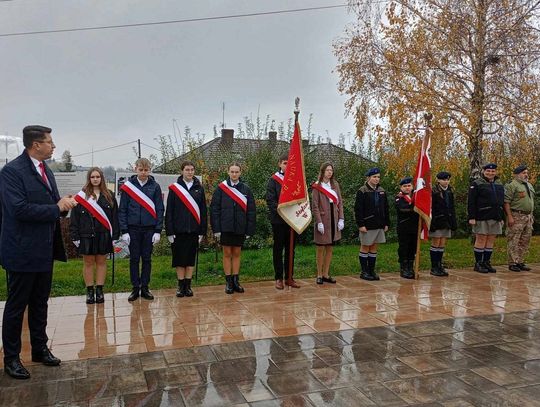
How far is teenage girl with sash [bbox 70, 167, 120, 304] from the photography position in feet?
20.4

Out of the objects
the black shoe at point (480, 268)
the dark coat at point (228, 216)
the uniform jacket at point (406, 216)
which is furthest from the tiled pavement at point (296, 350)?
the black shoe at point (480, 268)

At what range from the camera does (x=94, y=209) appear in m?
6.26

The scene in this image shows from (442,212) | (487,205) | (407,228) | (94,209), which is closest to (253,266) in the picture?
(407,228)

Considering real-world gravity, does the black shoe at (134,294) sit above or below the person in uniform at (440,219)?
below

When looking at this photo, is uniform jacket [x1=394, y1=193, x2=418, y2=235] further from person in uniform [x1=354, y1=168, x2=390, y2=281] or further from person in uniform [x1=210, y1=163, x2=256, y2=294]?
person in uniform [x1=210, y1=163, x2=256, y2=294]

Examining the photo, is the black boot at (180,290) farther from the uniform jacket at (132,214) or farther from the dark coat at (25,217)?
the dark coat at (25,217)

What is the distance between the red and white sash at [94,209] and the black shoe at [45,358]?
7.39 feet

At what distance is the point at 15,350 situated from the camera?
3992 millimetres

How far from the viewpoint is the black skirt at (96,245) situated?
6.20 meters

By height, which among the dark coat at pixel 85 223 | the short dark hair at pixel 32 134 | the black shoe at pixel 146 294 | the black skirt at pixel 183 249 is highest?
the short dark hair at pixel 32 134

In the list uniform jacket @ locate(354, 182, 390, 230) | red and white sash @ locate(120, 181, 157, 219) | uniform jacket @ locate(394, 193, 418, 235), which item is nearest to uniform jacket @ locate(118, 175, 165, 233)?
red and white sash @ locate(120, 181, 157, 219)

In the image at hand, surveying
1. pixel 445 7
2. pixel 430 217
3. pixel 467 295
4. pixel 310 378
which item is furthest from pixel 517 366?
pixel 445 7

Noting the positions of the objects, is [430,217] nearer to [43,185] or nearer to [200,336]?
[200,336]

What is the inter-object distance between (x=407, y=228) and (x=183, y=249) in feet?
12.3
